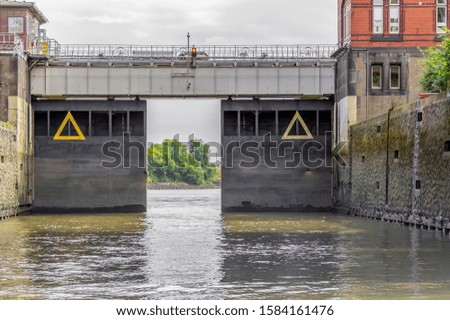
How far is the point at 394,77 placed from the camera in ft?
200

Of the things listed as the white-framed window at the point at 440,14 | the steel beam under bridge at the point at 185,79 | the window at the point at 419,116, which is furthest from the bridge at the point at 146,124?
the window at the point at 419,116

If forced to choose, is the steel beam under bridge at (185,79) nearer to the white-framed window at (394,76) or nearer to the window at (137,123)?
the window at (137,123)

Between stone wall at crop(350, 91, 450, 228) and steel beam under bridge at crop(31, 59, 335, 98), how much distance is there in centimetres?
635

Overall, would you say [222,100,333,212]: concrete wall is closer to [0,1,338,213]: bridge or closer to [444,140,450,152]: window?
[0,1,338,213]: bridge

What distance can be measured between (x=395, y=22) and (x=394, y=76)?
3.54 meters

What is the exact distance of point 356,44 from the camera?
6072 cm

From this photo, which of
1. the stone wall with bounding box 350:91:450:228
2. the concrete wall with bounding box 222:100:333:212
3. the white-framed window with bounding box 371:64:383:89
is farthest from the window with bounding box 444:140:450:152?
the concrete wall with bounding box 222:100:333:212

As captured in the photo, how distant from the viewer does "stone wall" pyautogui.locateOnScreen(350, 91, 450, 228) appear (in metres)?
42.2

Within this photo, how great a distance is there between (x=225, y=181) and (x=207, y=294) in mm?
43846

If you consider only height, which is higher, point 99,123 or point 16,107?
point 16,107

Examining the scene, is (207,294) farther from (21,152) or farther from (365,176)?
(21,152)

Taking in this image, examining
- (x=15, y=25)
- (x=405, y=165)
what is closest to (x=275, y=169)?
(x=405, y=165)

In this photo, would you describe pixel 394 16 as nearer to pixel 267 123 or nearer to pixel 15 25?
pixel 267 123
